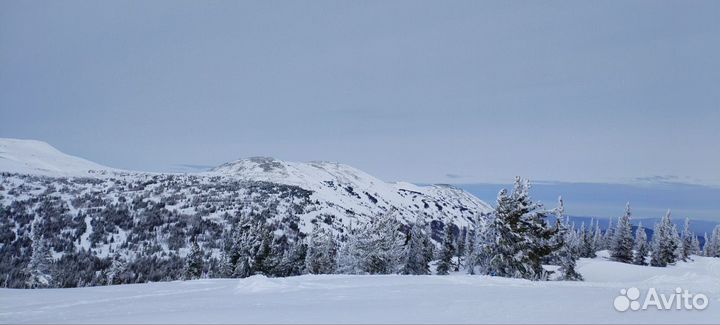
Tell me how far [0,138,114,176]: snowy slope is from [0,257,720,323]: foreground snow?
9768 centimetres

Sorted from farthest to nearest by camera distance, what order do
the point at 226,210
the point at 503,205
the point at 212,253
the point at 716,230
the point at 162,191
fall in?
1. the point at 716,230
2. the point at 162,191
3. the point at 226,210
4. the point at 212,253
5. the point at 503,205

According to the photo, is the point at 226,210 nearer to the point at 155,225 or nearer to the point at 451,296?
the point at 155,225

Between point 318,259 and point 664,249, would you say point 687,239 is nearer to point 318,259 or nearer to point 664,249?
point 664,249

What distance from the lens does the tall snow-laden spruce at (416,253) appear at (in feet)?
158

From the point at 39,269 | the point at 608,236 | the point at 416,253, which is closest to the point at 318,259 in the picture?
the point at 416,253

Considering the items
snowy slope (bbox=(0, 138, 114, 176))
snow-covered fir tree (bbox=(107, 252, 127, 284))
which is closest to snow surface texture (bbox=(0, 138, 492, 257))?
snowy slope (bbox=(0, 138, 114, 176))

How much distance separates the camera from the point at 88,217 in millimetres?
65688

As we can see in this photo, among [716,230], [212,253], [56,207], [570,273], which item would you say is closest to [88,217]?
[56,207]

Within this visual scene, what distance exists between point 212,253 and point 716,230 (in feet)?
442

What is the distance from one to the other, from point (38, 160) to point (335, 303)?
133m

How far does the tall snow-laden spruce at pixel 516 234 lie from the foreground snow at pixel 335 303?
1755 cm

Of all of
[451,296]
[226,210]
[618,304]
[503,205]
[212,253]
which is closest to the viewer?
[618,304]

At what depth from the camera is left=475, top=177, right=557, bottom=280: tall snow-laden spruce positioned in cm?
2948

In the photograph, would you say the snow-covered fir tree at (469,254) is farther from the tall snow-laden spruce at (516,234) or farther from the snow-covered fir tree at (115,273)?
the snow-covered fir tree at (115,273)
